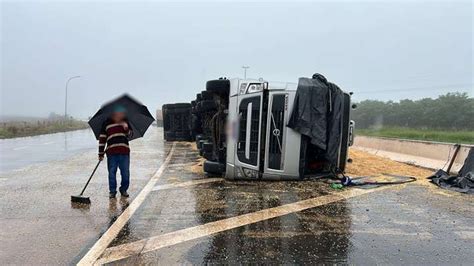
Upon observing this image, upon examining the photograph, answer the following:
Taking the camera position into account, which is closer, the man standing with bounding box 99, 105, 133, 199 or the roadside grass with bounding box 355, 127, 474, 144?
the man standing with bounding box 99, 105, 133, 199

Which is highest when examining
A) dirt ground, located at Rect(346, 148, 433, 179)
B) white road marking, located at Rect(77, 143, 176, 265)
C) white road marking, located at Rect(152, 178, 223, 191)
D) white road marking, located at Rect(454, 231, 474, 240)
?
dirt ground, located at Rect(346, 148, 433, 179)

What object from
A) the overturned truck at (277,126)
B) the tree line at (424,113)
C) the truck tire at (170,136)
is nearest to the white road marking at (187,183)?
the overturned truck at (277,126)

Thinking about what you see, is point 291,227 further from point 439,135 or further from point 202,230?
point 439,135

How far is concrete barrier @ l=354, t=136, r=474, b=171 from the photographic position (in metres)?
14.0

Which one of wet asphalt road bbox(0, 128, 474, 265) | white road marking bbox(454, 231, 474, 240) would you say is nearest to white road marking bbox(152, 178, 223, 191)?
wet asphalt road bbox(0, 128, 474, 265)

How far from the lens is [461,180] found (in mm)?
9781

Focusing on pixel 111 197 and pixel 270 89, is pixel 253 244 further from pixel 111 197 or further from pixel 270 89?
pixel 270 89

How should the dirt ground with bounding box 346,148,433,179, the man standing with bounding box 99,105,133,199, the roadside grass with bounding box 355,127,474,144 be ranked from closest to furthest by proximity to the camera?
the man standing with bounding box 99,105,133,199
the dirt ground with bounding box 346,148,433,179
the roadside grass with bounding box 355,127,474,144

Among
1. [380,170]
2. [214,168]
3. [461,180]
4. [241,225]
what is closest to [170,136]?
[380,170]

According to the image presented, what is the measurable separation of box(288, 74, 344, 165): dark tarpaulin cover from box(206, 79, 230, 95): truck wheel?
5.72 ft

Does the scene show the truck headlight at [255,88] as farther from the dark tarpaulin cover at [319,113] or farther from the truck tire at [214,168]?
the truck tire at [214,168]

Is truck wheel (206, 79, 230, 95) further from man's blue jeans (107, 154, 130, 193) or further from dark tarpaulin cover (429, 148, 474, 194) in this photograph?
dark tarpaulin cover (429, 148, 474, 194)

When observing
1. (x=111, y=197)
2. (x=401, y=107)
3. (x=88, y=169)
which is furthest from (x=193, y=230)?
(x=401, y=107)

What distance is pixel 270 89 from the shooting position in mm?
9469
